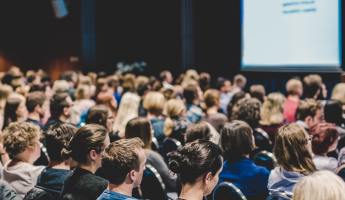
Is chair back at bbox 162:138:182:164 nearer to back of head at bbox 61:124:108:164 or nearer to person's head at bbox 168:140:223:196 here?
back of head at bbox 61:124:108:164

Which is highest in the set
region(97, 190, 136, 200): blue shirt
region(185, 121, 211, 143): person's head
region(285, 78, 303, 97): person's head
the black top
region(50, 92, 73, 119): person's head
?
region(285, 78, 303, 97): person's head

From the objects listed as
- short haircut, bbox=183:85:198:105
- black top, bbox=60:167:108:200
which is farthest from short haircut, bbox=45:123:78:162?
short haircut, bbox=183:85:198:105

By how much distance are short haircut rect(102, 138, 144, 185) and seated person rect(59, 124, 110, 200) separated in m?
0.32

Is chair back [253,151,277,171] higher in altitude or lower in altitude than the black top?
lower

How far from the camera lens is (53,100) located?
4180 mm

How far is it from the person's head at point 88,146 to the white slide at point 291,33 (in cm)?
672

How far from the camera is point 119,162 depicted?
1.84 metres

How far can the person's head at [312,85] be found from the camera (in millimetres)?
5539

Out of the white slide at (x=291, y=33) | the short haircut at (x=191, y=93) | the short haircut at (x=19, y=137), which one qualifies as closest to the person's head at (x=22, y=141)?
the short haircut at (x=19, y=137)

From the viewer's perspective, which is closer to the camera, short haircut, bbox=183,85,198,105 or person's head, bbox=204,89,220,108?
person's head, bbox=204,89,220,108

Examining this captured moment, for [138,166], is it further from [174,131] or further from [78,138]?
[174,131]

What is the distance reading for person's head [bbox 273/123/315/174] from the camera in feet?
7.82

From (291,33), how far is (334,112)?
15.9 feet

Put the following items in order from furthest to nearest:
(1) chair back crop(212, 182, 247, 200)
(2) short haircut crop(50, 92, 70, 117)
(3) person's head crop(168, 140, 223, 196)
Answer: (2) short haircut crop(50, 92, 70, 117), (1) chair back crop(212, 182, 247, 200), (3) person's head crop(168, 140, 223, 196)
